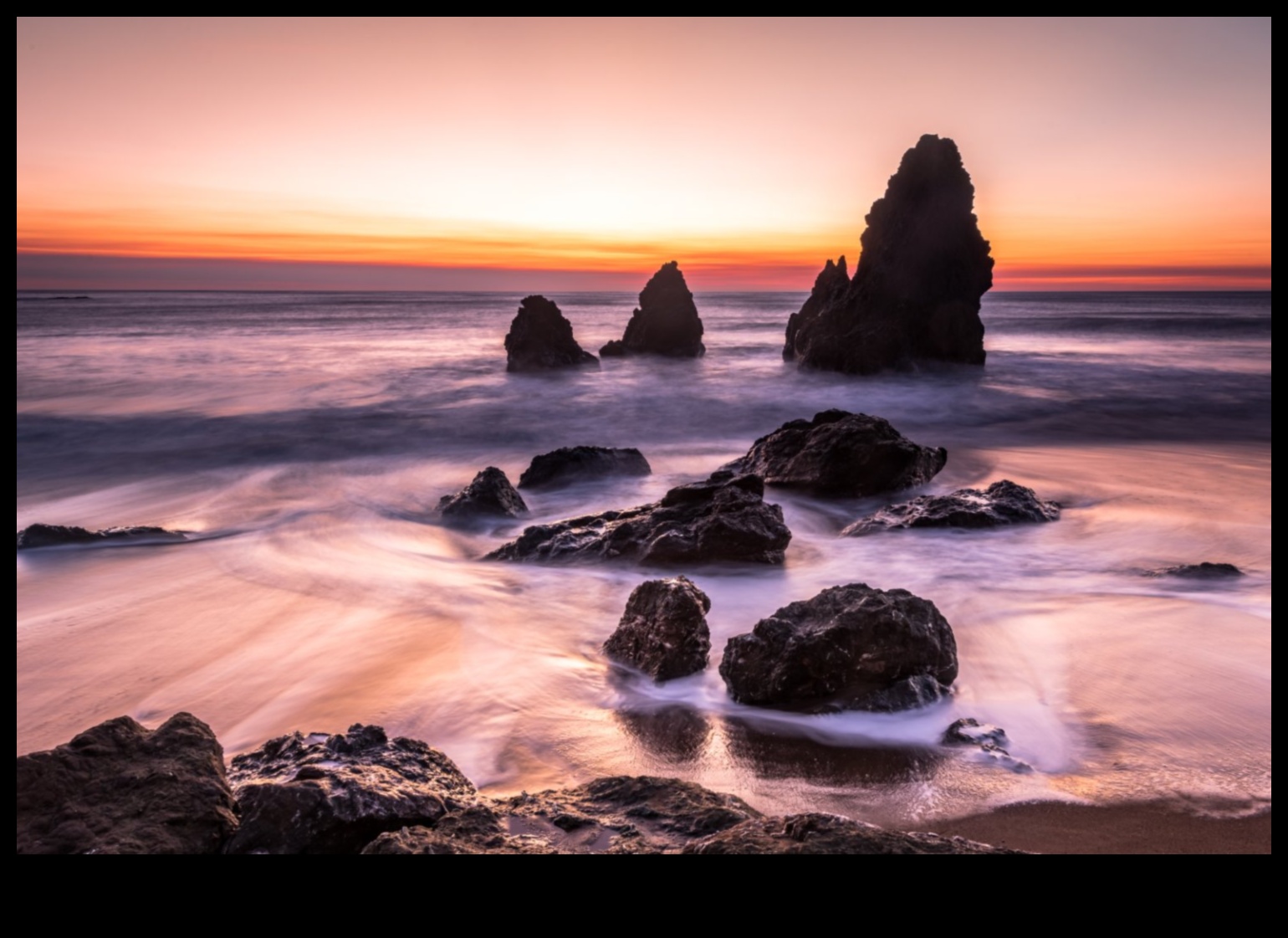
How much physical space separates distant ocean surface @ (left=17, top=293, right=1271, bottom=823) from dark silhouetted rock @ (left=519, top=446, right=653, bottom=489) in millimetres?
345

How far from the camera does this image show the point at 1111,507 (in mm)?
9602

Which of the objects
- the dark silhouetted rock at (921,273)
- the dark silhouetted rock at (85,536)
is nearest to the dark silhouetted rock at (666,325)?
the dark silhouetted rock at (921,273)

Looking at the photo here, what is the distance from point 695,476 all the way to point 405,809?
9514 mm

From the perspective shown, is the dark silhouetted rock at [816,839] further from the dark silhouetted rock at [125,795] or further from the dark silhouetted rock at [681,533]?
the dark silhouetted rock at [681,533]

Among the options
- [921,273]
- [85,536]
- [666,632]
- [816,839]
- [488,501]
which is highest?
[921,273]

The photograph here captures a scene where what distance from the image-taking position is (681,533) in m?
6.95

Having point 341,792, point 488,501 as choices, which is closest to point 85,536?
point 488,501

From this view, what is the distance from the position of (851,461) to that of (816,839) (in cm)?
759

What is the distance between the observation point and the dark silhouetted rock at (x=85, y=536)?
7684 millimetres

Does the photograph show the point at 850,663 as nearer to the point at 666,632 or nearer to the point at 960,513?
the point at 666,632

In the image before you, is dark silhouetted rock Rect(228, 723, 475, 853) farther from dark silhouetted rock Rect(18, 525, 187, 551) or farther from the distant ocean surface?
Answer: dark silhouetted rock Rect(18, 525, 187, 551)
